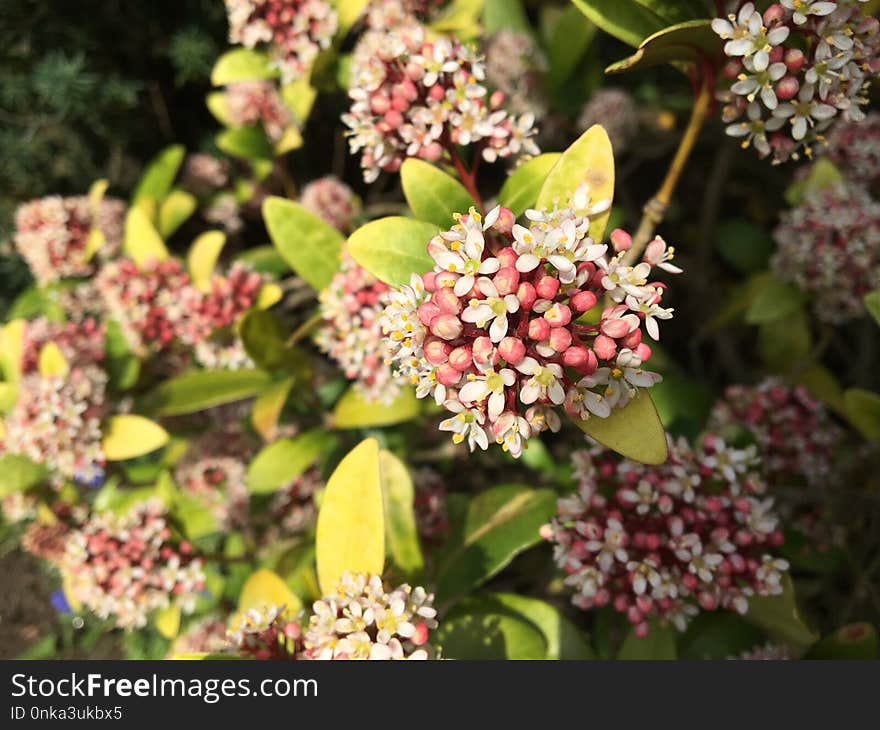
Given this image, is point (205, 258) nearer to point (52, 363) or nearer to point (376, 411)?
point (52, 363)

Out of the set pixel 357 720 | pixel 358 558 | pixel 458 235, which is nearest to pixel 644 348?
pixel 458 235

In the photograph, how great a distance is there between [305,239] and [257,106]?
949 mm

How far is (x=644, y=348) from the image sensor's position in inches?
51.4

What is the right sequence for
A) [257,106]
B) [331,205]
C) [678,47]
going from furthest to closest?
[257,106] → [331,205] → [678,47]

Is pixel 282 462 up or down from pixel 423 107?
down

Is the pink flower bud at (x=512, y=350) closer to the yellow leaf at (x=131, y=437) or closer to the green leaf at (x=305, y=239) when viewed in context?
the green leaf at (x=305, y=239)

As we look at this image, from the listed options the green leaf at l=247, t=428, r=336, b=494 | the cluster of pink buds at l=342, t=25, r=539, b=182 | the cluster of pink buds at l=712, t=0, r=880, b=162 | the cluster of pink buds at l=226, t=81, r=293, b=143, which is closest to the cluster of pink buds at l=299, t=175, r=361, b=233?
the cluster of pink buds at l=226, t=81, r=293, b=143

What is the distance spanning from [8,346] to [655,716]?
241 cm

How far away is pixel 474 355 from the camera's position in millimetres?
1275

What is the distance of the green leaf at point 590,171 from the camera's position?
147cm

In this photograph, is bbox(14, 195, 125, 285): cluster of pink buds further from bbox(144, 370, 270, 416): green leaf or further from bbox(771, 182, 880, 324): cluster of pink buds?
bbox(771, 182, 880, 324): cluster of pink buds

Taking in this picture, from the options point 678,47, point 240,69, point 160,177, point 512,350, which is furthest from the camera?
point 160,177

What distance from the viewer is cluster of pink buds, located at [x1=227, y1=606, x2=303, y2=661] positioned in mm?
1710

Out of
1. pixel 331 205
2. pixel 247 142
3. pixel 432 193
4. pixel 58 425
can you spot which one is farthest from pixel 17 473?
pixel 432 193
